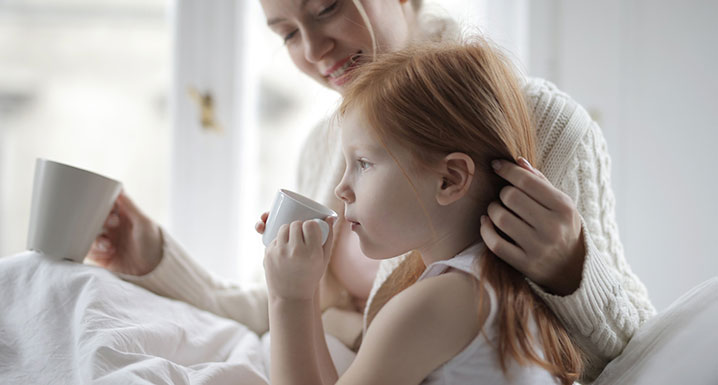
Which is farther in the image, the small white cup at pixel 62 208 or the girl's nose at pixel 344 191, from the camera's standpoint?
the small white cup at pixel 62 208

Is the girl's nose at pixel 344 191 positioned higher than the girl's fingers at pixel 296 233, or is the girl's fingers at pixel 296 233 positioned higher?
the girl's nose at pixel 344 191

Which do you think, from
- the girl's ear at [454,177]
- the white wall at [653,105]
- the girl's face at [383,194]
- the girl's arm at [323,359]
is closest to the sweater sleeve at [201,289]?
the girl's arm at [323,359]

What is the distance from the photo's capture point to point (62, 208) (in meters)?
0.91

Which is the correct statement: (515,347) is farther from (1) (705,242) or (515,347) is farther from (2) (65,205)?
(1) (705,242)

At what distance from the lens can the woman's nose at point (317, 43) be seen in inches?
41.3

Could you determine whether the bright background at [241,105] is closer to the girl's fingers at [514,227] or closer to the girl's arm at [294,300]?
the girl's arm at [294,300]

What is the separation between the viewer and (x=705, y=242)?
1.73 m

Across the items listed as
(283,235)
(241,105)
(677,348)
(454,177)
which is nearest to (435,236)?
(454,177)

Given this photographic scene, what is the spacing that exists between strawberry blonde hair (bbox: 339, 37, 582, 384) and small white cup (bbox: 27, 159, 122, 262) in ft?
1.49

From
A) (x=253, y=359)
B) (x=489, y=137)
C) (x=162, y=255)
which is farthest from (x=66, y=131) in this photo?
(x=489, y=137)

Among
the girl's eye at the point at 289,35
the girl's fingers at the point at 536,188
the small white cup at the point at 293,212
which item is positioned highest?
the girl's eye at the point at 289,35

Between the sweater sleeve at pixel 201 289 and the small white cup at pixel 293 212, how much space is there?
0.37 m

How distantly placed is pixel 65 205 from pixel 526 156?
2.21 ft

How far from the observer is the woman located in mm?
687
